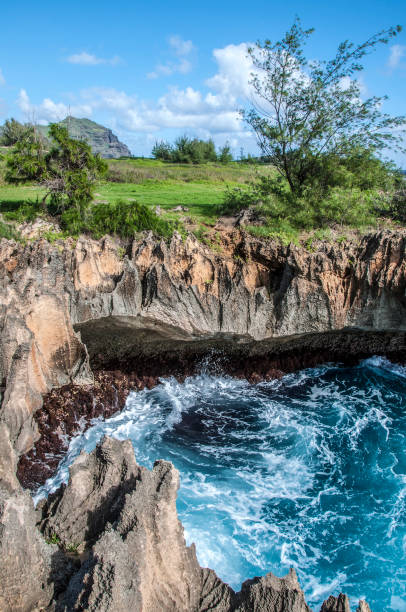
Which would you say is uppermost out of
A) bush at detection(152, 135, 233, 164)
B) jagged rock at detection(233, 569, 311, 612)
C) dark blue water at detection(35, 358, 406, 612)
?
bush at detection(152, 135, 233, 164)

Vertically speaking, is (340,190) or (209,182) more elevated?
(209,182)

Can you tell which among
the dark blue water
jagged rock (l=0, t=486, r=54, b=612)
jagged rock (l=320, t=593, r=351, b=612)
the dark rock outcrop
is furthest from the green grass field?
jagged rock (l=320, t=593, r=351, b=612)

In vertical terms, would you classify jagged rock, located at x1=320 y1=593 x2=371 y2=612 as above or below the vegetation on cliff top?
below

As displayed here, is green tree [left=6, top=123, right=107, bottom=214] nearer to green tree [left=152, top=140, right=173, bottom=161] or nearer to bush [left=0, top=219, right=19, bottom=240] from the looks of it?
bush [left=0, top=219, right=19, bottom=240]

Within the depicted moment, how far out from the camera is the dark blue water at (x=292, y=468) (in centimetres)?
600

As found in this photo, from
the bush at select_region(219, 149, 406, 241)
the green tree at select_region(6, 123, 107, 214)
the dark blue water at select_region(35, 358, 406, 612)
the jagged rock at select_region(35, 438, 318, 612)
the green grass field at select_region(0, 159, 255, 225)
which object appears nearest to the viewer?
the jagged rock at select_region(35, 438, 318, 612)

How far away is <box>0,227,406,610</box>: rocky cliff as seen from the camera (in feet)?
31.5

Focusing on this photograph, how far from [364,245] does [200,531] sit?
833 cm

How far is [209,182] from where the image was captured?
2300 cm

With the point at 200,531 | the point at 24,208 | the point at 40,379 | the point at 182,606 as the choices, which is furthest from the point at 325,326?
the point at 24,208

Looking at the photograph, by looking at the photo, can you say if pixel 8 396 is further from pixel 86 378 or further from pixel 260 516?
pixel 260 516

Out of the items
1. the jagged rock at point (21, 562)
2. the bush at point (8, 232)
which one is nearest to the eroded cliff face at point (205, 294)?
the bush at point (8, 232)

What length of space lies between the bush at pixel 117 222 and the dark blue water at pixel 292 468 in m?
5.30

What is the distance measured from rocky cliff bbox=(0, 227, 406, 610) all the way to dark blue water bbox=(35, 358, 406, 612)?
836mm
